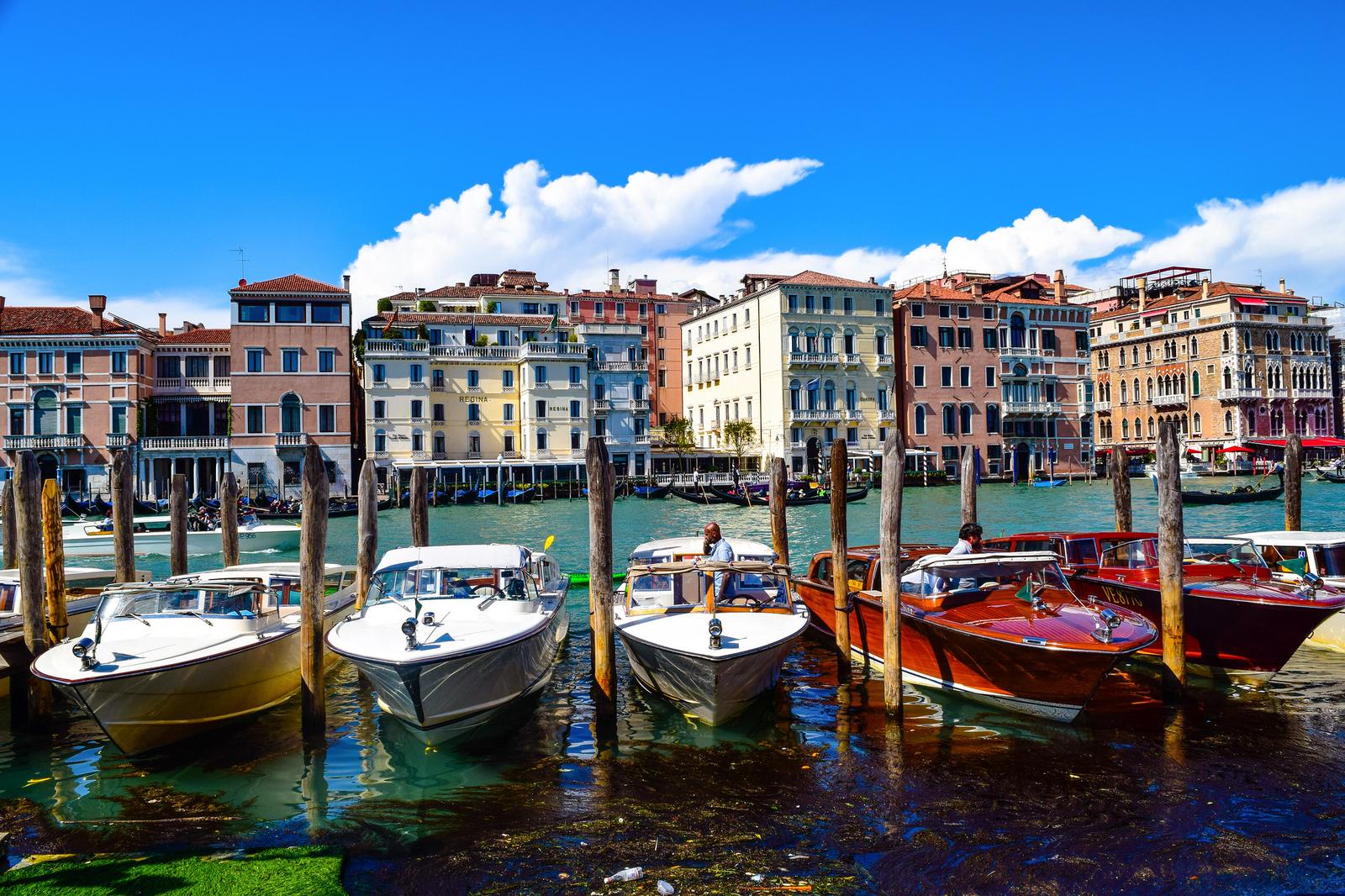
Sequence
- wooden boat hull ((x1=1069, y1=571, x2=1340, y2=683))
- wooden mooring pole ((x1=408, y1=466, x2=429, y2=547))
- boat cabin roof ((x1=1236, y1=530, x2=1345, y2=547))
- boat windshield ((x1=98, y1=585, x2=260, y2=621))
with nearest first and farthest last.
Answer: boat windshield ((x1=98, y1=585, x2=260, y2=621)), wooden boat hull ((x1=1069, y1=571, x2=1340, y2=683)), boat cabin roof ((x1=1236, y1=530, x2=1345, y2=547)), wooden mooring pole ((x1=408, y1=466, x2=429, y2=547))

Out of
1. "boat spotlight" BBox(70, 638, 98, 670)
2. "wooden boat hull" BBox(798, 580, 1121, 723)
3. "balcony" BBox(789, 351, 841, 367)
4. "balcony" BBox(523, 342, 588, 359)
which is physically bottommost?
"wooden boat hull" BBox(798, 580, 1121, 723)

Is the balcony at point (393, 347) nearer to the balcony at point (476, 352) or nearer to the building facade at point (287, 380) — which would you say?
the balcony at point (476, 352)

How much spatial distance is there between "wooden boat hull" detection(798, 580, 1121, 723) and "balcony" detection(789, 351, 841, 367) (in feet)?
144

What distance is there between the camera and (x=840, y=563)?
12.3 metres

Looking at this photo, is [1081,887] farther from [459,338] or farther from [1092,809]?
[459,338]

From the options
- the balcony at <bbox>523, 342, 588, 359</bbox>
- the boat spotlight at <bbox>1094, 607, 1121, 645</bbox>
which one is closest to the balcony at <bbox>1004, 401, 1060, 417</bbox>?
the balcony at <bbox>523, 342, 588, 359</bbox>

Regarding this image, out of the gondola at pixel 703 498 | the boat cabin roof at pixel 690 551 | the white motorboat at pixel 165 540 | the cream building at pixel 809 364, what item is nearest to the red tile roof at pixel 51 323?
the white motorboat at pixel 165 540

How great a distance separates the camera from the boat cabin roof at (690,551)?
12953 millimetres

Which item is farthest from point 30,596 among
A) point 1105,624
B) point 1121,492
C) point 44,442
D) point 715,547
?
point 44,442

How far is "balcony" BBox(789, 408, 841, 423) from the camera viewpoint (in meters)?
55.4

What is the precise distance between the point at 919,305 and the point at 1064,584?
164 ft

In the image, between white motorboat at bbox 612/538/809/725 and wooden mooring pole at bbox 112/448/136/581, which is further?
wooden mooring pole at bbox 112/448/136/581

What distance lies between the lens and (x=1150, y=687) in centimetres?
1106

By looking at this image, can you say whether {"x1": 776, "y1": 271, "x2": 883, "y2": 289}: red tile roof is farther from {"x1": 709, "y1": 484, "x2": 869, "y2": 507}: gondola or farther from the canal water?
the canal water
